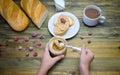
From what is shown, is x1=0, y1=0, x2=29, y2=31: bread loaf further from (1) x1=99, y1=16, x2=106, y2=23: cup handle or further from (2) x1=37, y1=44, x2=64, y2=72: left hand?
(1) x1=99, y1=16, x2=106, y2=23: cup handle

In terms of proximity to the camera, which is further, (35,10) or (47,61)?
(35,10)

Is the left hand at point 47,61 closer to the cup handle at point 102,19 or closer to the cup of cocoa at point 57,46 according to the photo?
the cup of cocoa at point 57,46

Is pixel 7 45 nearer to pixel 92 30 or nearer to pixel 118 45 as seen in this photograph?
pixel 92 30

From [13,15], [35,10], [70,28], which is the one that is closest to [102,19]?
[70,28]

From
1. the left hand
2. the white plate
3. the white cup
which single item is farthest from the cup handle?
the left hand

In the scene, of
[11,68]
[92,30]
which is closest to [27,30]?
[11,68]

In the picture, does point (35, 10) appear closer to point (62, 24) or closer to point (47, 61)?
point (62, 24)
